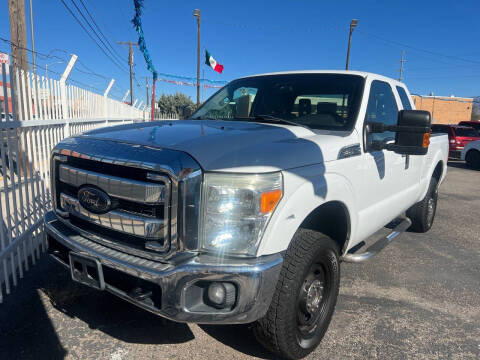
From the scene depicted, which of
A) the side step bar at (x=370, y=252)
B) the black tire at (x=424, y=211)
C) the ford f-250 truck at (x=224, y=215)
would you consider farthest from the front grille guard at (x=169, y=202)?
the black tire at (x=424, y=211)

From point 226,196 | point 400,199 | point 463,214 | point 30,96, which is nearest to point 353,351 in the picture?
point 226,196

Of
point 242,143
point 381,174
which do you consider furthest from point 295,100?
point 242,143

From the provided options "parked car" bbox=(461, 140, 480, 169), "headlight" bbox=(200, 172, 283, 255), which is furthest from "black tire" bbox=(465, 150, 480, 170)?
"headlight" bbox=(200, 172, 283, 255)

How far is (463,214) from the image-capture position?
680 cm

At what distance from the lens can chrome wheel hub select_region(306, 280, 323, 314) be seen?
8.00 feet

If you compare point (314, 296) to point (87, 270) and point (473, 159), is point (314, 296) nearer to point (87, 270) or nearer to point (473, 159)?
point (87, 270)

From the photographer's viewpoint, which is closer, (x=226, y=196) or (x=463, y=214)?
(x=226, y=196)

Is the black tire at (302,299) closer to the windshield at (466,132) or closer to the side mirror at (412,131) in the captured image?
the side mirror at (412,131)

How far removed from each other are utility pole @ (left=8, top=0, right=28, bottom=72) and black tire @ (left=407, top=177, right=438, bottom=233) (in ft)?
31.3

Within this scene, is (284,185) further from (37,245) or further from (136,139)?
(37,245)

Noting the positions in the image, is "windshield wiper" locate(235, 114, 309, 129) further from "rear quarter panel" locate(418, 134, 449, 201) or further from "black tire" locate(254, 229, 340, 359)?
"rear quarter panel" locate(418, 134, 449, 201)

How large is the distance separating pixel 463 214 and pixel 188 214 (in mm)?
6617

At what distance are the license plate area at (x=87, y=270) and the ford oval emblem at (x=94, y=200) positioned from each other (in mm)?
291

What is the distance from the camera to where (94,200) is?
88.0 inches
